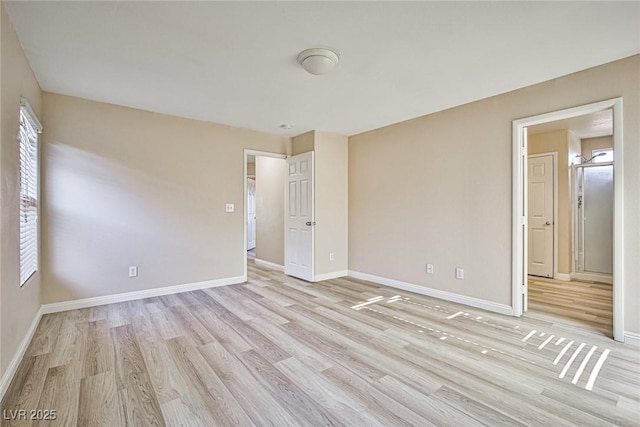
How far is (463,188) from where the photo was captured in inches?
141

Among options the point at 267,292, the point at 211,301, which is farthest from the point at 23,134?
the point at 267,292

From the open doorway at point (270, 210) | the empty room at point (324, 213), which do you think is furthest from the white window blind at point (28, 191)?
the open doorway at point (270, 210)

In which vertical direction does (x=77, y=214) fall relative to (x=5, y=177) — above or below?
below

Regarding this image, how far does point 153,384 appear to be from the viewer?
6.33 ft

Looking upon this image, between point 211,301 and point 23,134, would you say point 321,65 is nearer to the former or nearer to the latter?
point 23,134

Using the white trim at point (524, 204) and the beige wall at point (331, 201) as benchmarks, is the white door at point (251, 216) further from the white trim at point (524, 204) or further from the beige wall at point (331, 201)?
the white trim at point (524, 204)

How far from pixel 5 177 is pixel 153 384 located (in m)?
1.72

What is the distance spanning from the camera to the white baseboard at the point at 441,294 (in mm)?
3262

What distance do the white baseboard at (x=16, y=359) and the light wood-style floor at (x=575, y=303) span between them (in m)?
4.44

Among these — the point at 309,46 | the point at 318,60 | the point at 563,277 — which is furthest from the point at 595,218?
the point at 309,46

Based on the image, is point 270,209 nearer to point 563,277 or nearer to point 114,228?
point 114,228

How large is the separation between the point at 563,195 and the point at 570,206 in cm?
21

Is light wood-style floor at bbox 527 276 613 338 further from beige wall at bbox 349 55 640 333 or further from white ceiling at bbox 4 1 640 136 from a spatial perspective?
white ceiling at bbox 4 1 640 136

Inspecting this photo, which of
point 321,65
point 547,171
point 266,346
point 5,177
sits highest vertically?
point 321,65
